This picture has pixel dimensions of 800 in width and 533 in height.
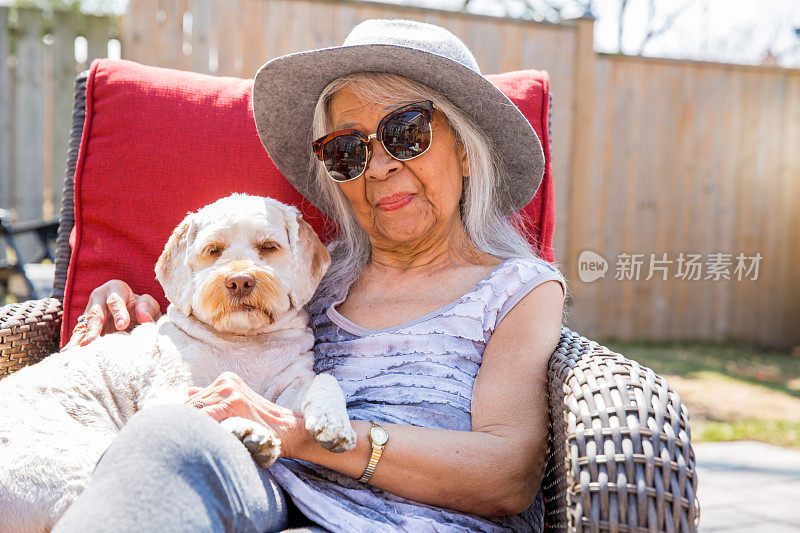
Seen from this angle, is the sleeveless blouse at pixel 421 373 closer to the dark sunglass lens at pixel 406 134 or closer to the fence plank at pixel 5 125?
the dark sunglass lens at pixel 406 134

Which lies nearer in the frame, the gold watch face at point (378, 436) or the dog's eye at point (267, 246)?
the gold watch face at point (378, 436)

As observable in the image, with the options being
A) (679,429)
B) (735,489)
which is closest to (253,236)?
(679,429)

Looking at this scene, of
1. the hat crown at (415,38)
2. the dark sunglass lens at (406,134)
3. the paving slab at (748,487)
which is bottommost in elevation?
the paving slab at (748,487)

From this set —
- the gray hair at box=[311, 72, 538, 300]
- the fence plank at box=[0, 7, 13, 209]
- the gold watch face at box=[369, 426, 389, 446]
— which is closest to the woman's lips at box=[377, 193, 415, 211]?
the gray hair at box=[311, 72, 538, 300]

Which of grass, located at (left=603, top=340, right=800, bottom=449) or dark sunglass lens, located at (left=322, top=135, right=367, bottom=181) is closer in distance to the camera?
dark sunglass lens, located at (left=322, top=135, right=367, bottom=181)

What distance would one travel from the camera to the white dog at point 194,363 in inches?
63.1

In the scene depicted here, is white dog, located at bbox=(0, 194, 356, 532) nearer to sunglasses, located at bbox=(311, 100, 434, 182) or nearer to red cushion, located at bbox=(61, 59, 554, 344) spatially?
sunglasses, located at bbox=(311, 100, 434, 182)

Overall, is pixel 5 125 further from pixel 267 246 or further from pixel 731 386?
pixel 731 386

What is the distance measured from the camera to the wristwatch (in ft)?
5.49

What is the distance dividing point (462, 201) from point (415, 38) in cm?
58

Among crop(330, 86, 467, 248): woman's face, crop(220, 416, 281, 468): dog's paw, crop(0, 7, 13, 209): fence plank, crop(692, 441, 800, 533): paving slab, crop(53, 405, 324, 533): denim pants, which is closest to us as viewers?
crop(53, 405, 324, 533): denim pants

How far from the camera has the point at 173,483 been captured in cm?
130

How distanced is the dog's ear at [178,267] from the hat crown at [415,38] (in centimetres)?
79

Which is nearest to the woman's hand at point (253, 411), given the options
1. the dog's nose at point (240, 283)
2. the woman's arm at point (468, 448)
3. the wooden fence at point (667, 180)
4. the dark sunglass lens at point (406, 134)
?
the woman's arm at point (468, 448)
